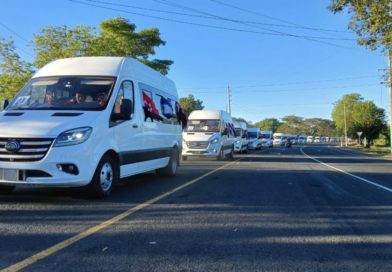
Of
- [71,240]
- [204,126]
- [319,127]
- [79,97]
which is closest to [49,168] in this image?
[79,97]

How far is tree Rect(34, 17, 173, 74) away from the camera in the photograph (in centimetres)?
2939

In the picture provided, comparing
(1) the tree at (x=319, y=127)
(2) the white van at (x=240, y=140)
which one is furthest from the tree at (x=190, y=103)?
(1) the tree at (x=319, y=127)

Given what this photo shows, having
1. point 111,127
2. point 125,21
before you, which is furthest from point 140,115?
point 125,21

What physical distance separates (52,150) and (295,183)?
22.2ft

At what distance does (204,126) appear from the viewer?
22.3 m

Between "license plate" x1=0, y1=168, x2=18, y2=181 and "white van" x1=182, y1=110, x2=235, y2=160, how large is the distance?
14.6m

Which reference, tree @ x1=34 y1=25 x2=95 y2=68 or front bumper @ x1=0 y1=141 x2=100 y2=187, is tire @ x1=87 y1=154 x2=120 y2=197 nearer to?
front bumper @ x1=0 y1=141 x2=100 y2=187

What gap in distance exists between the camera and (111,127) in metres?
8.15

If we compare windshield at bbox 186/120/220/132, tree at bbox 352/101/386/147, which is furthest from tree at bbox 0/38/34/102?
tree at bbox 352/101/386/147

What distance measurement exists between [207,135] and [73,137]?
48.0 ft

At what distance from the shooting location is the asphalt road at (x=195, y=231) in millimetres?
4398

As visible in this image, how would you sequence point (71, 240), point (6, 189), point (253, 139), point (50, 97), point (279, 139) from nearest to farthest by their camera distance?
point (71, 240) < point (6, 189) < point (50, 97) < point (253, 139) < point (279, 139)

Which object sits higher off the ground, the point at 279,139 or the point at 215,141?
the point at 279,139

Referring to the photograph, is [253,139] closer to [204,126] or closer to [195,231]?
[204,126]
